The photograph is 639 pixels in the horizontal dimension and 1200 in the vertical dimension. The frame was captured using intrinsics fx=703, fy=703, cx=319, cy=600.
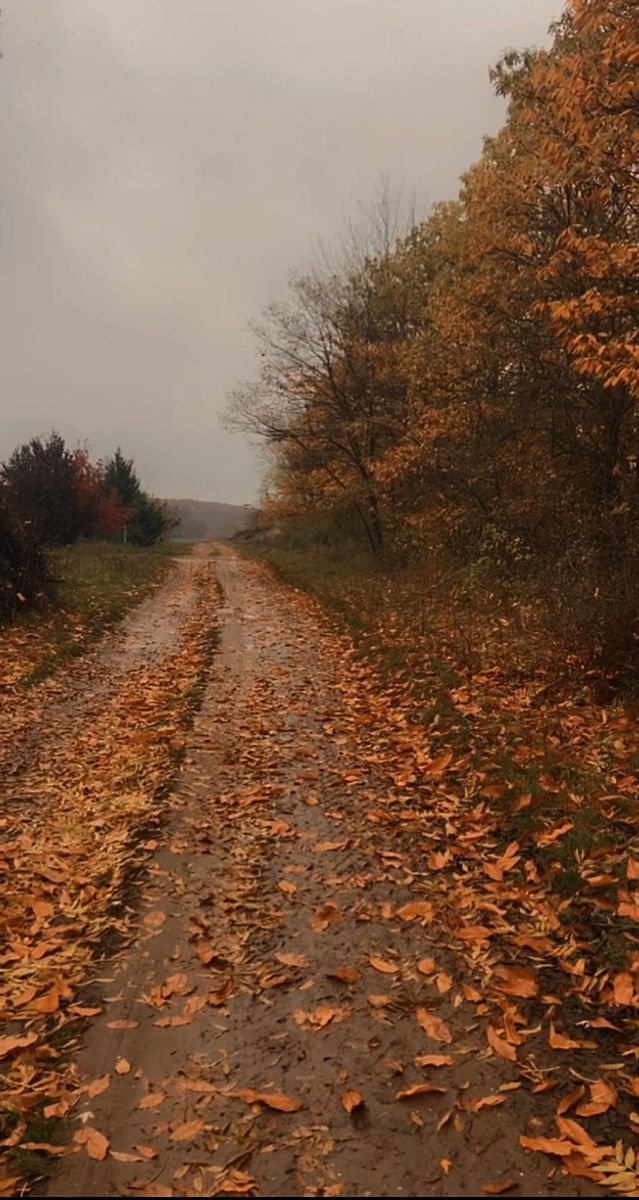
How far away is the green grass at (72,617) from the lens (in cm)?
1009

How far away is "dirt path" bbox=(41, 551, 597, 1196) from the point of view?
7.99 feet

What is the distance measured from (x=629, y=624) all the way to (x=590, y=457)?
564 cm

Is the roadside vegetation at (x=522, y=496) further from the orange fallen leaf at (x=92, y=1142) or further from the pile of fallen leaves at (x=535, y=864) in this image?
the orange fallen leaf at (x=92, y=1142)

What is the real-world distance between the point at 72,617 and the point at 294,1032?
10.8 m

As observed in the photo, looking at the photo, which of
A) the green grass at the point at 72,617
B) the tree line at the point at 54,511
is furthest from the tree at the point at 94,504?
the green grass at the point at 72,617

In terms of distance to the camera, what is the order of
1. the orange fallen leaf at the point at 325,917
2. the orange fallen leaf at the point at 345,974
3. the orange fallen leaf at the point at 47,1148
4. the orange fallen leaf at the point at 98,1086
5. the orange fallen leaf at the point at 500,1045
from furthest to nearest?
1. the orange fallen leaf at the point at 325,917
2. the orange fallen leaf at the point at 345,974
3. the orange fallen leaf at the point at 500,1045
4. the orange fallen leaf at the point at 98,1086
5. the orange fallen leaf at the point at 47,1148

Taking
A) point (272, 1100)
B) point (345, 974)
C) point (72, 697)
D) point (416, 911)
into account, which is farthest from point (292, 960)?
point (72, 697)

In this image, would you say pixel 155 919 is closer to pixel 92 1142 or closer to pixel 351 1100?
pixel 92 1142

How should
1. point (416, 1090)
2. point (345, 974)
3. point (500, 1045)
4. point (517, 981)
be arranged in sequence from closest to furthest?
point (416, 1090)
point (500, 1045)
point (517, 981)
point (345, 974)

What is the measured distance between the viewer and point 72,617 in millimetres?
12828

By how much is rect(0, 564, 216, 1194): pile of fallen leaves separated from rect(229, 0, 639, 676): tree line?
4765 millimetres

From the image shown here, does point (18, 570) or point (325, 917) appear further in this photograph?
point (18, 570)

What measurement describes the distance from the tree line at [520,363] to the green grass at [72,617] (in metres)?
6.48

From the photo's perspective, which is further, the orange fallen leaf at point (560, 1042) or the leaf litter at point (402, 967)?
the orange fallen leaf at point (560, 1042)
